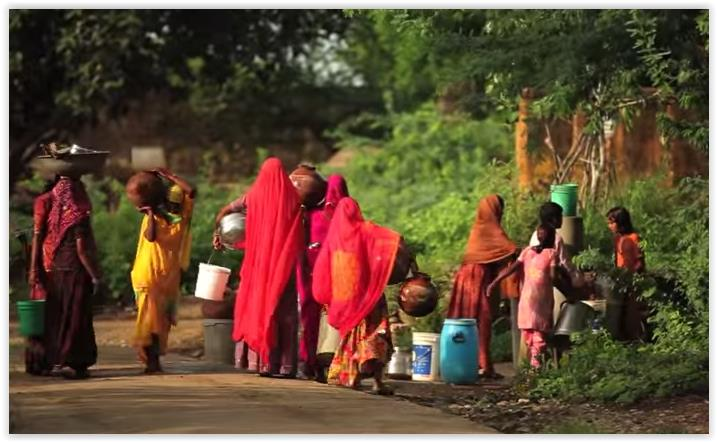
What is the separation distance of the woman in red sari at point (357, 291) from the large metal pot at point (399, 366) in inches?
52.9

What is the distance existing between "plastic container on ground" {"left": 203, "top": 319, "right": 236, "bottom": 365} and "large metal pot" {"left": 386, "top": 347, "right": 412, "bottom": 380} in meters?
1.34

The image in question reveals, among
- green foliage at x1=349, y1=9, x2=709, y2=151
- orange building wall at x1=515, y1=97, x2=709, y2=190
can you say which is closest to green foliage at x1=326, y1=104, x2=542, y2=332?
orange building wall at x1=515, y1=97, x2=709, y2=190

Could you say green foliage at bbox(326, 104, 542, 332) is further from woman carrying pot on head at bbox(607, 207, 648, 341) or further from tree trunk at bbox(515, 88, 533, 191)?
woman carrying pot on head at bbox(607, 207, 648, 341)

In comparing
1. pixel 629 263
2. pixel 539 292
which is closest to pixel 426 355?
pixel 539 292

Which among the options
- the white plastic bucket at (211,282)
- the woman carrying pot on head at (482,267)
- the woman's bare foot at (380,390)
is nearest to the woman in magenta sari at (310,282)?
the white plastic bucket at (211,282)

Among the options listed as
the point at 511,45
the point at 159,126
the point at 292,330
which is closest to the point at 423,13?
the point at 511,45

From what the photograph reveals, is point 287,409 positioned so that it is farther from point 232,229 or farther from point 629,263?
point 629,263

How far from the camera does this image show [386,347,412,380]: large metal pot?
44.1 ft

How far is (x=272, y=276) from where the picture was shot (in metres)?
12.6

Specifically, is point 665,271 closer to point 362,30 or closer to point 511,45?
point 511,45

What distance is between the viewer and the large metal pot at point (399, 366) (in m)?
13.5

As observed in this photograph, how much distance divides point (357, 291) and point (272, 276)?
2.77 ft

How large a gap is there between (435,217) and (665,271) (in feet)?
20.5

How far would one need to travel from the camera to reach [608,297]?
1371 centimetres
